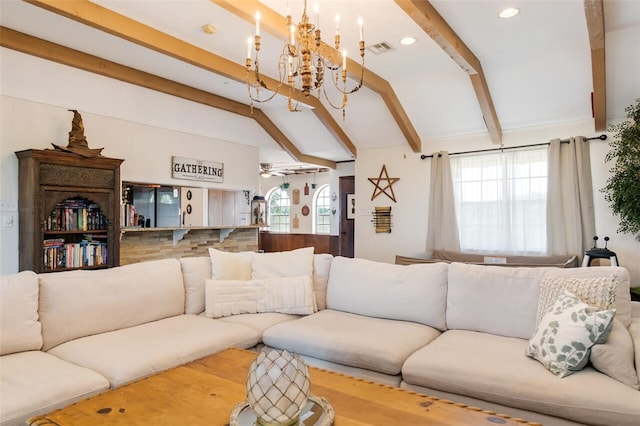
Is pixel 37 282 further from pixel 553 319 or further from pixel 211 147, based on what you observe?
pixel 211 147

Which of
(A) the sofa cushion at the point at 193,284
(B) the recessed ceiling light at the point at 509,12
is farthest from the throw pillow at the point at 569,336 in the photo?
(B) the recessed ceiling light at the point at 509,12

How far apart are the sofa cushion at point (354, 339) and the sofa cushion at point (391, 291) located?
3.1 inches

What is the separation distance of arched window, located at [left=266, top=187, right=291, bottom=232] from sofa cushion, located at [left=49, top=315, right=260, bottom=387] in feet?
26.1

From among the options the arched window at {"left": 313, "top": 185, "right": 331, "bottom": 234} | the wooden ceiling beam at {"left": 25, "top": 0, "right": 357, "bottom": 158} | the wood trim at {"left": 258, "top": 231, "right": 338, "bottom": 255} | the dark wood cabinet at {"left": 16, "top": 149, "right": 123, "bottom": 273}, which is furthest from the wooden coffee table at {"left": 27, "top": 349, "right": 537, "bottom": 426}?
the arched window at {"left": 313, "top": 185, "right": 331, "bottom": 234}

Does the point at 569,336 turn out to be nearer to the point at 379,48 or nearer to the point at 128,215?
the point at 379,48

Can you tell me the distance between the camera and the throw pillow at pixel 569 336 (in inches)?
70.9

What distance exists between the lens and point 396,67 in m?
4.51

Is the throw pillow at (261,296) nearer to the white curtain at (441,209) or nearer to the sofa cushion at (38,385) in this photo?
the sofa cushion at (38,385)

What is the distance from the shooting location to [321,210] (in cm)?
1008

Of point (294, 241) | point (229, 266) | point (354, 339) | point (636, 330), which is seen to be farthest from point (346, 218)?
point (636, 330)

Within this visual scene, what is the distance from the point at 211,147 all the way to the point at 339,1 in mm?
3184

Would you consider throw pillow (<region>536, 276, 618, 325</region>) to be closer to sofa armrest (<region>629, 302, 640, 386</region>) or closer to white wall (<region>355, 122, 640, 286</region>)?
sofa armrest (<region>629, 302, 640, 386</region>)

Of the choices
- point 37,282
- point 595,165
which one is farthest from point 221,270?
point 595,165

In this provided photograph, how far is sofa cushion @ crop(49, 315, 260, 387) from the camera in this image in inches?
78.0
